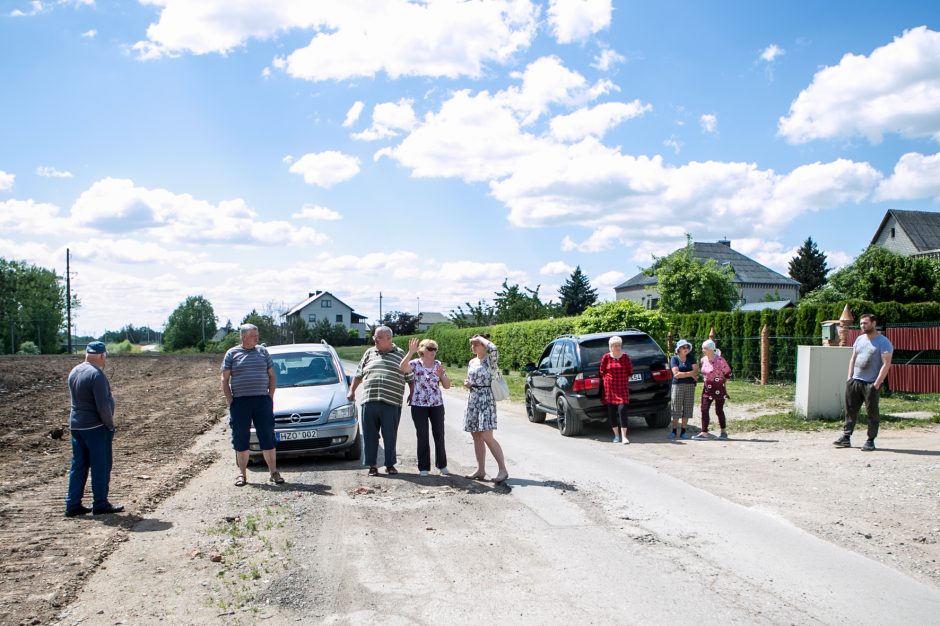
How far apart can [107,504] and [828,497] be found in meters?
7.33

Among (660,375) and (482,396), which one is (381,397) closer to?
(482,396)

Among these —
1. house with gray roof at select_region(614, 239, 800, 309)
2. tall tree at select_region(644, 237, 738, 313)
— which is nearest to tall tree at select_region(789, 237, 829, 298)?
house with gray roof at select_region(614, 239, 800, 309)

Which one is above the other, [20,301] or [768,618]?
[20,301]

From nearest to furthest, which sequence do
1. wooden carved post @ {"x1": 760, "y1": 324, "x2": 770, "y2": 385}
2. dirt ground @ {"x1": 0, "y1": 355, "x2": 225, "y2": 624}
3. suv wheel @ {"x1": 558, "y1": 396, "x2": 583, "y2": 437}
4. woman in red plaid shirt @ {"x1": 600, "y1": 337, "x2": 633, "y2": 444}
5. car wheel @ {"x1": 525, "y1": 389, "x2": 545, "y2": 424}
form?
dirt ground @ {"x1": 0, "y1": 355, "x2": 225, "y2": 624}
woman in red plaid shirt @ {"x1": 600, "y1": 337, "x2": 633, "y2": 444}
suv wheel @ {"x1": 558, "y1": 396, "x2": 583, "y2": 437}
car wheel @ {"x1": 525, "y1": 389, "x2": 545, "y2": 424}
wooden carved post @ {"x1": 760, "y1": 324, "x2": 770, "y2": 385}

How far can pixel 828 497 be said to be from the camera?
7.83 metres

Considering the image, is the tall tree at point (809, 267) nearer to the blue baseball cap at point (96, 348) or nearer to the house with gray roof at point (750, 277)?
the house with gray roof at point (750, 277)

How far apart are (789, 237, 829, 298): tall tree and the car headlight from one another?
8253 centimetres

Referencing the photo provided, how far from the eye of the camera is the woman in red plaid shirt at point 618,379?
1205 cm

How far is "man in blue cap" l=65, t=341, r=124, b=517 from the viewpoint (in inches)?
292

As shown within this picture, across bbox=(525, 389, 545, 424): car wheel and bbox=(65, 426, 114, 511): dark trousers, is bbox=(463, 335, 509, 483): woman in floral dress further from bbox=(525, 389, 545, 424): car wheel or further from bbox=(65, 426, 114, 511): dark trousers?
bbox=(525, 389, 545, 424): car wheel

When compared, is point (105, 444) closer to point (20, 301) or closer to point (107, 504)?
point (107, 504)

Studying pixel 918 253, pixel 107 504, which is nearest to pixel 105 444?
pixel 107 504

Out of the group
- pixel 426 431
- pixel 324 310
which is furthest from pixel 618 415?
pixel 324 310

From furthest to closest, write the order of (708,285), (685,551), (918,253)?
(918,253) < (708,285) < (685,551)
